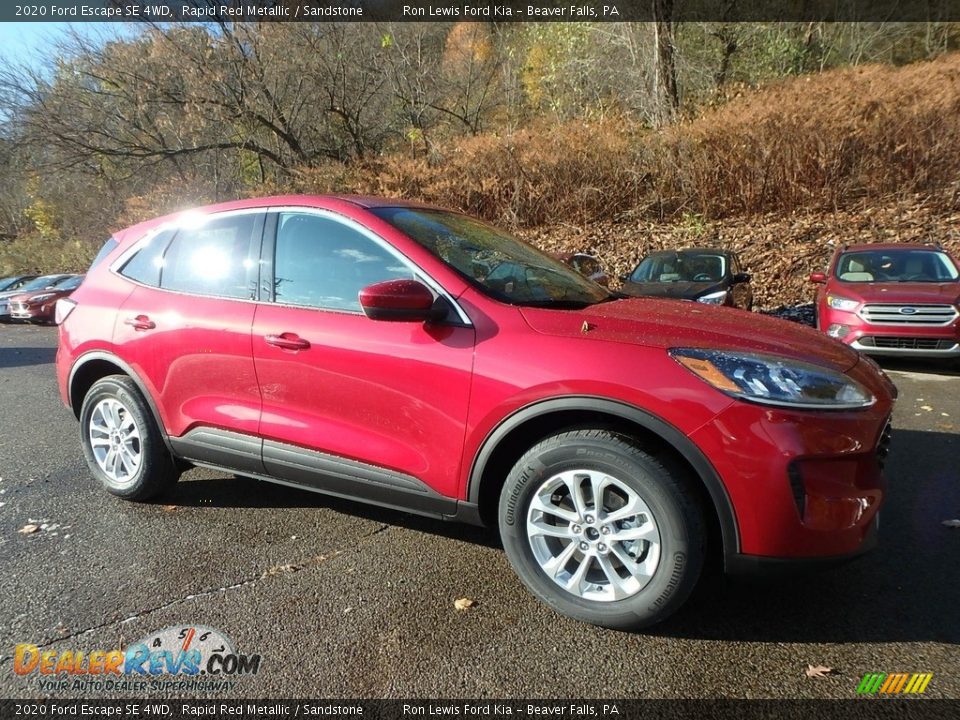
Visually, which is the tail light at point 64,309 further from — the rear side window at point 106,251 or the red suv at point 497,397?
the red suv at point 497,397

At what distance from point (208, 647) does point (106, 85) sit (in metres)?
21.8

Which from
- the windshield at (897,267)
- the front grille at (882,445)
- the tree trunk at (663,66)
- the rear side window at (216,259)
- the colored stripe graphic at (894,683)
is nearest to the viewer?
the colored stripe graphic at (894,683)

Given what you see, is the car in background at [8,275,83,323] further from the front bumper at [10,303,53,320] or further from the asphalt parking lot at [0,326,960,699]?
the asphalt parking lot at [0,326,960,699]

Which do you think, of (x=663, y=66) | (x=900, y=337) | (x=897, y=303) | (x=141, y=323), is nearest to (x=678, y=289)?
(x=897, y=303)

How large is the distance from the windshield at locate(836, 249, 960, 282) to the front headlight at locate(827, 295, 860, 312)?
25.4 inches

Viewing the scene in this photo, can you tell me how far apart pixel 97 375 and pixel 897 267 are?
29.8 ft

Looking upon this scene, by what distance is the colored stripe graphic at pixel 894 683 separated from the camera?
2088 mm

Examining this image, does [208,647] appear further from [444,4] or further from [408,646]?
[444,4]

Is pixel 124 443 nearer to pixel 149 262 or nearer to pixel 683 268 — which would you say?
pixel 149 262

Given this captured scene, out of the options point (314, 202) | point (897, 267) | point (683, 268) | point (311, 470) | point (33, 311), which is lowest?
point (33, 311)

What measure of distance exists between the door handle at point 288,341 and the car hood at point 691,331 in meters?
1.07

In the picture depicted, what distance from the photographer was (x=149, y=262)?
3.69 m

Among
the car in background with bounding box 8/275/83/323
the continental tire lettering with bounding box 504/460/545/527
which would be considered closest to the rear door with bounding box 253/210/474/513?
the continental tire lettering with bounding box 504/460/545/527

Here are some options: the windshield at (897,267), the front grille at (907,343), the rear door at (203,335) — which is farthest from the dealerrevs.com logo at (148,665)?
the windshield at (897,267)
